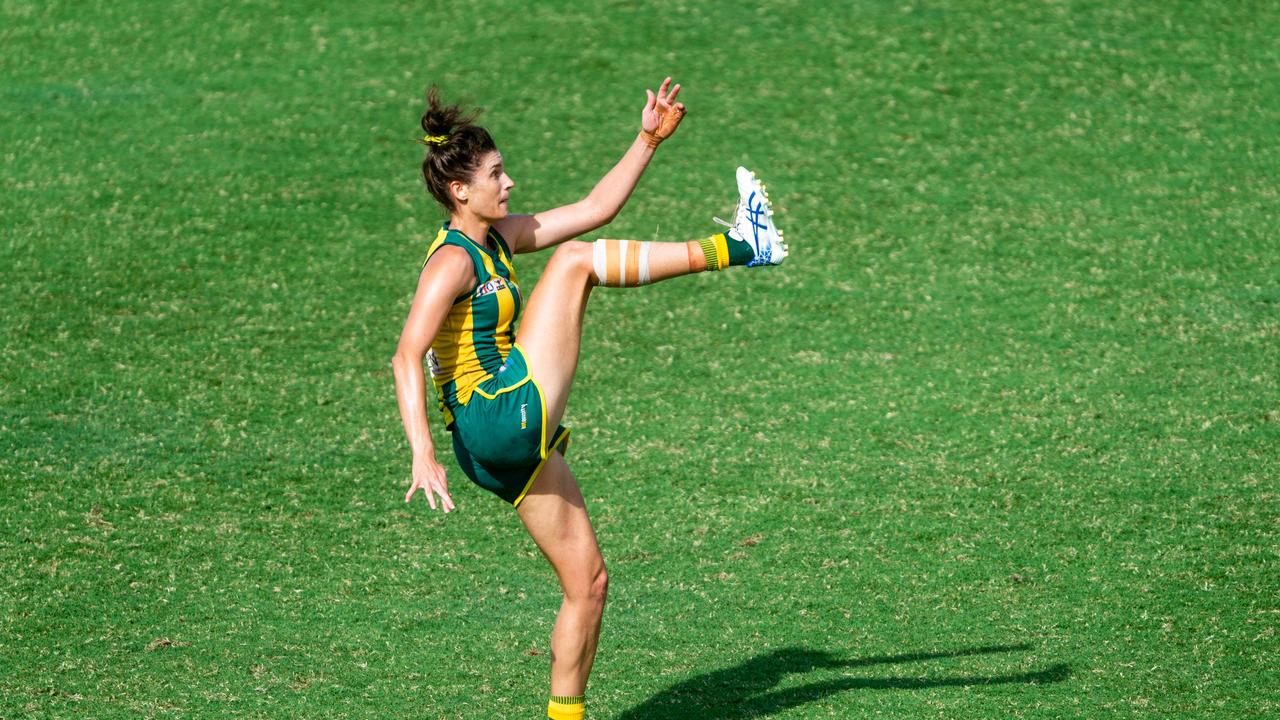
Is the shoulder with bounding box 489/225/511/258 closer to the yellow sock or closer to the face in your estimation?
the face

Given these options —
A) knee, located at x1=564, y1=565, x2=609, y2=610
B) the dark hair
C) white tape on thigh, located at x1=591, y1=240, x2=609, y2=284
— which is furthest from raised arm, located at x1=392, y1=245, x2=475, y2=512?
knee, located at x1=564, y1=565, x2=609, y2=610

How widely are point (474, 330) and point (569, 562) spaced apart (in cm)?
109

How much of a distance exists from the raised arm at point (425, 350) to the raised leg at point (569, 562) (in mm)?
630

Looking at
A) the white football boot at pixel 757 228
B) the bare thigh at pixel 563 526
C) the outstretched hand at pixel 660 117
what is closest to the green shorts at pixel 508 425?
the bare thigh at pixel 563 526

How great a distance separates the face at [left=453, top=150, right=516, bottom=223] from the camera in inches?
239

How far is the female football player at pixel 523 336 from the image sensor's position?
593 centimetres

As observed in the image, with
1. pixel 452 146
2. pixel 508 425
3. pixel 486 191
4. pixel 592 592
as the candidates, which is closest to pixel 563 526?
pixel 592 592

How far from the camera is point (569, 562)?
6.23 metres

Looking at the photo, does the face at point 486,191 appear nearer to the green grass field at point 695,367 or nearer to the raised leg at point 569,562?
the raised leg at point 569,562

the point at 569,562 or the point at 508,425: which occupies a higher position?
the point at 508,425

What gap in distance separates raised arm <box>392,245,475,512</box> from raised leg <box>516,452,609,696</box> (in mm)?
630

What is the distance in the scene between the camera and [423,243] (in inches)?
489

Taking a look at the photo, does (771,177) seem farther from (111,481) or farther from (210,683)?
(210,683)

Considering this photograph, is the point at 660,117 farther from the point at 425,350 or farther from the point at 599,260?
the point at 425,350
